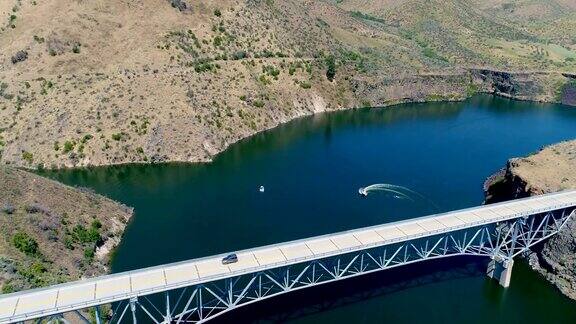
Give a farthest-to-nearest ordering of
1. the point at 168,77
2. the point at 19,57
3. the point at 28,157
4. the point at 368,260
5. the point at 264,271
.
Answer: the point at 19,57, the point at 168,77, the point at 28,157, the point at 368,260, the point at 264,271

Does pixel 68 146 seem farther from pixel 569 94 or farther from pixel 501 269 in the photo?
pixel 569 94

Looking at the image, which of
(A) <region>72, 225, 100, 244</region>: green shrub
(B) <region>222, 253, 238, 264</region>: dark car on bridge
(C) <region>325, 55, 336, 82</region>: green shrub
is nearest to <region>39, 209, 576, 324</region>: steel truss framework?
(B) <region>222, 253, 238, 264</region>: dark car on bridge

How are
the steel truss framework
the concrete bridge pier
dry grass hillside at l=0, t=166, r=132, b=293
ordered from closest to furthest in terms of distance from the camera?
dry grass hillside at l=0, t=166, r=132, b=293 < the steel truss framework < the concrete bridge pier

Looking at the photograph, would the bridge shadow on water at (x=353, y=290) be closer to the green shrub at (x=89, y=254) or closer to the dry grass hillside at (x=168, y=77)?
the green shrub at (x=89, y=254)

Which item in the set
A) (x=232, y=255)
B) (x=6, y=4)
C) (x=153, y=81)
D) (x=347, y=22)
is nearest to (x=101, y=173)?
(x=153, y=81)

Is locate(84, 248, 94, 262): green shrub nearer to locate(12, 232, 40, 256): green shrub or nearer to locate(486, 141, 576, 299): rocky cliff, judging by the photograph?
locate(12, 232, 40, 256): green shrub

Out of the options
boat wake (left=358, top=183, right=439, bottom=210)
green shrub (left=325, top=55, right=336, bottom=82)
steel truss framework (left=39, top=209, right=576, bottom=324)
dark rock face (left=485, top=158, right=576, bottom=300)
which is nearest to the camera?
steel truss framework (left=39, top=209, right=576, bottom=324)

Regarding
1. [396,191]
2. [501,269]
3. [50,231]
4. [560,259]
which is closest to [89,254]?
[50,231]
